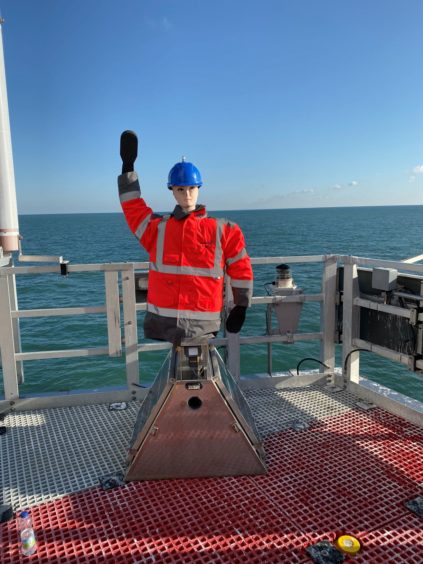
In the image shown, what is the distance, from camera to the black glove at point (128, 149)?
3281 mm

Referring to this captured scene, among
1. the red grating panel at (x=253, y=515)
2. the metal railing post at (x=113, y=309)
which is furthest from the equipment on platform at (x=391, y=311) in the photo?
the metal railing post at (x=113, y=309)

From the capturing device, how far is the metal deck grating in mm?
2432

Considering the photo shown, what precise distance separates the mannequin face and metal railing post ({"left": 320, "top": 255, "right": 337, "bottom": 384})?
1972 millimetres

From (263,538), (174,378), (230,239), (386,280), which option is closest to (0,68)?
(230,239)

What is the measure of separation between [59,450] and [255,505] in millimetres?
1629

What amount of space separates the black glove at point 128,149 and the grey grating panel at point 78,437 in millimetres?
2152

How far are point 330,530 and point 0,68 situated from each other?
5985 mm

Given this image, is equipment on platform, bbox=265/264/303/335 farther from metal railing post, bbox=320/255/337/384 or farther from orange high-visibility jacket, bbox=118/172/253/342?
orange high-visibility jacket, bbox=118/172/253/342

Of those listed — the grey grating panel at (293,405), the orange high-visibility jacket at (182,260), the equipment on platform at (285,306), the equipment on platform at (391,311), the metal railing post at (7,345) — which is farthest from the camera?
the equipment on platform at (285,306)

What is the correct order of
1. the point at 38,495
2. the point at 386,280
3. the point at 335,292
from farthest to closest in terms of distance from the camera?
the point at 335,292
the point at 386,280
the point at 38,495

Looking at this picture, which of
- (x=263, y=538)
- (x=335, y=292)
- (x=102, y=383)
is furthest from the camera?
(x=102, y=383)

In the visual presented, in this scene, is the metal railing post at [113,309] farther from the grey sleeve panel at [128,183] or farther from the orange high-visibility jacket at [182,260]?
the grey sleeve panel at [128,183]

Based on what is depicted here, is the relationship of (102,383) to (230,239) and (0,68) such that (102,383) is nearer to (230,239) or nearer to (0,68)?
(0,68)

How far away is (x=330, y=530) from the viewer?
2.57m
